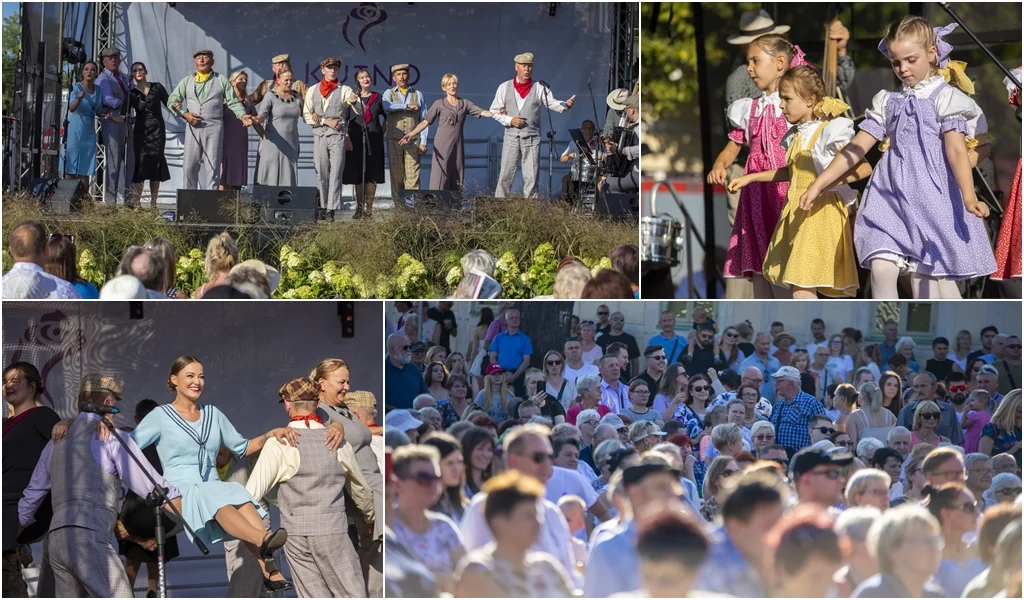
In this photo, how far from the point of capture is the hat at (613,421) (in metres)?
5.94

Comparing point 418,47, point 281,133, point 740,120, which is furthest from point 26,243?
point 740,120

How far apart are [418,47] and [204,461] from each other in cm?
244

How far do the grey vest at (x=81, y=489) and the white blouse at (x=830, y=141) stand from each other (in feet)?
12.4

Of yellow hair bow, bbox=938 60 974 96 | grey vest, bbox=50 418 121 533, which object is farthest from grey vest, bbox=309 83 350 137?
yellow hair bow, bbox=938 60 974 96

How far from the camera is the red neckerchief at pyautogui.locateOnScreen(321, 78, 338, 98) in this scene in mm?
6219

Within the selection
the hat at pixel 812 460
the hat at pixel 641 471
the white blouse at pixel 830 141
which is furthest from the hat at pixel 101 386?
the white blouse at pixel 830 141

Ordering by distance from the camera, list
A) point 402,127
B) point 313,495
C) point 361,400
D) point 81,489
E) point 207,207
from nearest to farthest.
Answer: point 81,489
point 313,495
point 361,400
point 207,207
point 402,127

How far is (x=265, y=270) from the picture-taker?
6.04m

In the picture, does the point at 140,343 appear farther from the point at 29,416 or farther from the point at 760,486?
the point at 760,486

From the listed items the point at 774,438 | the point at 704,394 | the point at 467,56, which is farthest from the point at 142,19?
the point at 774,438

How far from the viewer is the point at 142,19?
616 cm

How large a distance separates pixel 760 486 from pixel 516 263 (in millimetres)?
1706

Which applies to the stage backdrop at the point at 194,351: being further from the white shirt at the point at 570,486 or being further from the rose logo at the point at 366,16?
the rose logo at the point at 366,16

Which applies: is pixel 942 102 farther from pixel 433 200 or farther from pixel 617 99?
pixel 433 200
